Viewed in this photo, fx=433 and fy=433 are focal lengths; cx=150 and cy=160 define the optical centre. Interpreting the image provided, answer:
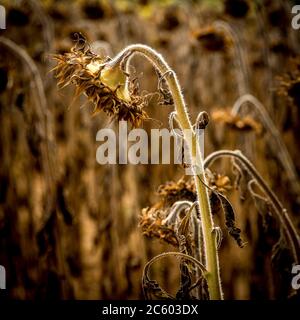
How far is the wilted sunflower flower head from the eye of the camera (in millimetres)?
713

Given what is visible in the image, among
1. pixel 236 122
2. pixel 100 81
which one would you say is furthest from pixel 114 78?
pixel 236 122

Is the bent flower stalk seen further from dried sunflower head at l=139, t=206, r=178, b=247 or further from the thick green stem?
dried sunflower head at l=139, t=206, r=178, b=247

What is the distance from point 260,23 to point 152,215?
1471 millimetres

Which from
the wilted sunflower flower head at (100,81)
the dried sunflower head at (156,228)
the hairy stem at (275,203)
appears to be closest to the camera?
the wilted sunflower flower head at (100,81)

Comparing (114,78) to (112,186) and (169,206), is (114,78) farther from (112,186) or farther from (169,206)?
(112,186)

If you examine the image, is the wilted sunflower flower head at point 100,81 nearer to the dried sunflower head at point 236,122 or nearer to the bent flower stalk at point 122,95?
the bent flower stalk at point 122,95

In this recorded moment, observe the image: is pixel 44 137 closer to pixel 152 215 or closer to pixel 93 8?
pixel 152 215

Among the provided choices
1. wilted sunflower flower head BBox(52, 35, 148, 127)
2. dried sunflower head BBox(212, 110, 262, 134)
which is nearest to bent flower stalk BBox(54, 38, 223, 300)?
wilted sunflower flower head BBox(52, 35, 148, 127)

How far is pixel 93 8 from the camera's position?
310 cm

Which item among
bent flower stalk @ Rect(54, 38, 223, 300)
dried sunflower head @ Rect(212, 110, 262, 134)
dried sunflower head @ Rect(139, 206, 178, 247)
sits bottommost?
dried sunflower head @ Rect(139, 206, 178, 247)

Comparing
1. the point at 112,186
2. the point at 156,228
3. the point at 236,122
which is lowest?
the point at 156,228

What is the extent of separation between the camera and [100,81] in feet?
2.34

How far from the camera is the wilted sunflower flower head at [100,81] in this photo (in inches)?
28.1

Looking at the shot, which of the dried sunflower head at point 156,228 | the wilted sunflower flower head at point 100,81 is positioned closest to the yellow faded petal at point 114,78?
the wilted sunflower flower head at point 100,81
